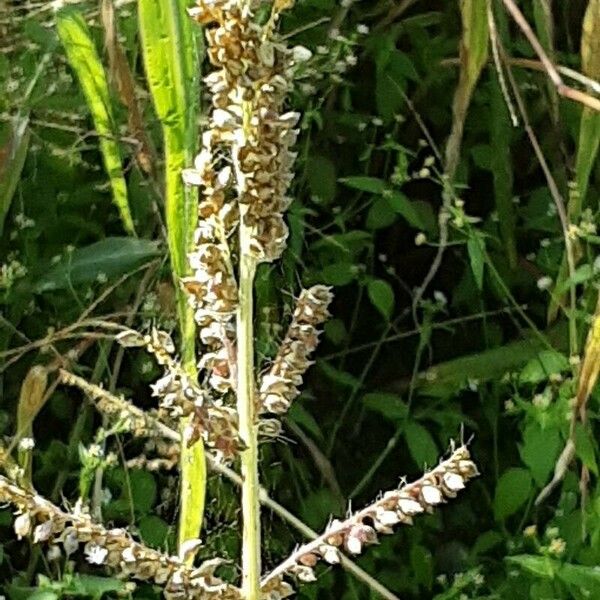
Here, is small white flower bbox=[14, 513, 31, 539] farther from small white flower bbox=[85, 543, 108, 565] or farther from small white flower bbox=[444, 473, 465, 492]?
small white flower bbox=[444, 473, 465, 492]

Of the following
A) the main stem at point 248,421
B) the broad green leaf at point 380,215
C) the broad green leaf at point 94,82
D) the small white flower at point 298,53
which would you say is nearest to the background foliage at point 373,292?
the broad green leaf at point 380,215

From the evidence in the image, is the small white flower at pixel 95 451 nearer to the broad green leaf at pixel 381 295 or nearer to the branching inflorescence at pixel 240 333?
the broad green leaf at pixel 381 295

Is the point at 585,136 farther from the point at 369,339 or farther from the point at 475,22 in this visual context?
the point at 369,339

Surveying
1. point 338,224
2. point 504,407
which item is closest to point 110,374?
point 338,224

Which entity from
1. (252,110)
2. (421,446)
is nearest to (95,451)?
(421,446)

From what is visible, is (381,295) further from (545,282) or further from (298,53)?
(298,53)

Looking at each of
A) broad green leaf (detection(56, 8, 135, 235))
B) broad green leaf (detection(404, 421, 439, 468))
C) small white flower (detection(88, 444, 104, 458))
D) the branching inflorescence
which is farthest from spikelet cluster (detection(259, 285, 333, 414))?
broad green leaf (detection(404, 421, 439, 468))
